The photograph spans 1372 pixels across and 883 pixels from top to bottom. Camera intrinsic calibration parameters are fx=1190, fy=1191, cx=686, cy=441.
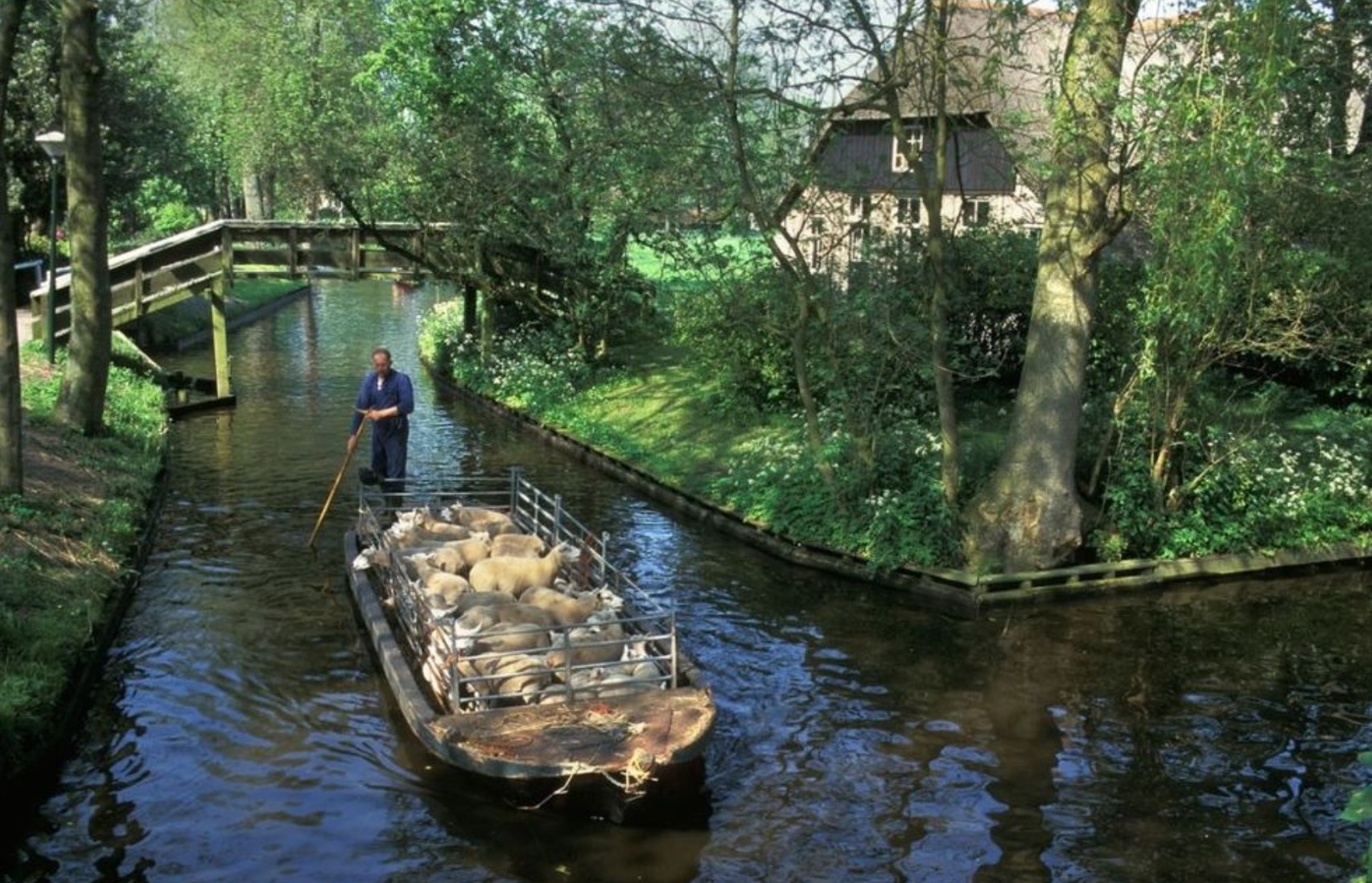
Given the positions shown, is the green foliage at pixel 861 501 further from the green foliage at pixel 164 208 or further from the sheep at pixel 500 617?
the green foliage at pixel 164 208

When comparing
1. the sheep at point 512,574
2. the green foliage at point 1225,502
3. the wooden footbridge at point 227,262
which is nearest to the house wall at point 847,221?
the green foliage at point 1225,502

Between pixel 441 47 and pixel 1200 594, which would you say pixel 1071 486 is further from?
pixel 441 47

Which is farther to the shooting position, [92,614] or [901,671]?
[901,671]

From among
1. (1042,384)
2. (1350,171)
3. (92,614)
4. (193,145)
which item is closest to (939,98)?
(1042,384)

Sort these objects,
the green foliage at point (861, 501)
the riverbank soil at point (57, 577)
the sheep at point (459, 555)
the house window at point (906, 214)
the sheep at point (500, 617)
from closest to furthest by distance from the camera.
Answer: the riverbank soil at point (57, 577) → the sheep at point (500, 617) → the sheep at point (459, 555) → the green foliage at point (861, 501) → the house window at point (906, 214)

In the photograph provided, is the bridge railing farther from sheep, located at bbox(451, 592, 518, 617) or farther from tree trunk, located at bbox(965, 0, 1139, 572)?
tree trunk, located at bbox(965, 0, 1139, 572)

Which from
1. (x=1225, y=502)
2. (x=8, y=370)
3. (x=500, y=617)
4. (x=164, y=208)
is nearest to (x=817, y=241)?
(x=1225, y=502)

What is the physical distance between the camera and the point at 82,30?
16766 mm

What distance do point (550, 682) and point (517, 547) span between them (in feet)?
9.13

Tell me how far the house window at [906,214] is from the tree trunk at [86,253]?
1177 centimetres

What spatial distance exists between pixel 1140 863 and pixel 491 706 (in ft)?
16.4

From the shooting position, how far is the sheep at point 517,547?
12.1 meters

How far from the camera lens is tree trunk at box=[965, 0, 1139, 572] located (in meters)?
14.4

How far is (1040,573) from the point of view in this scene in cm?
1465
